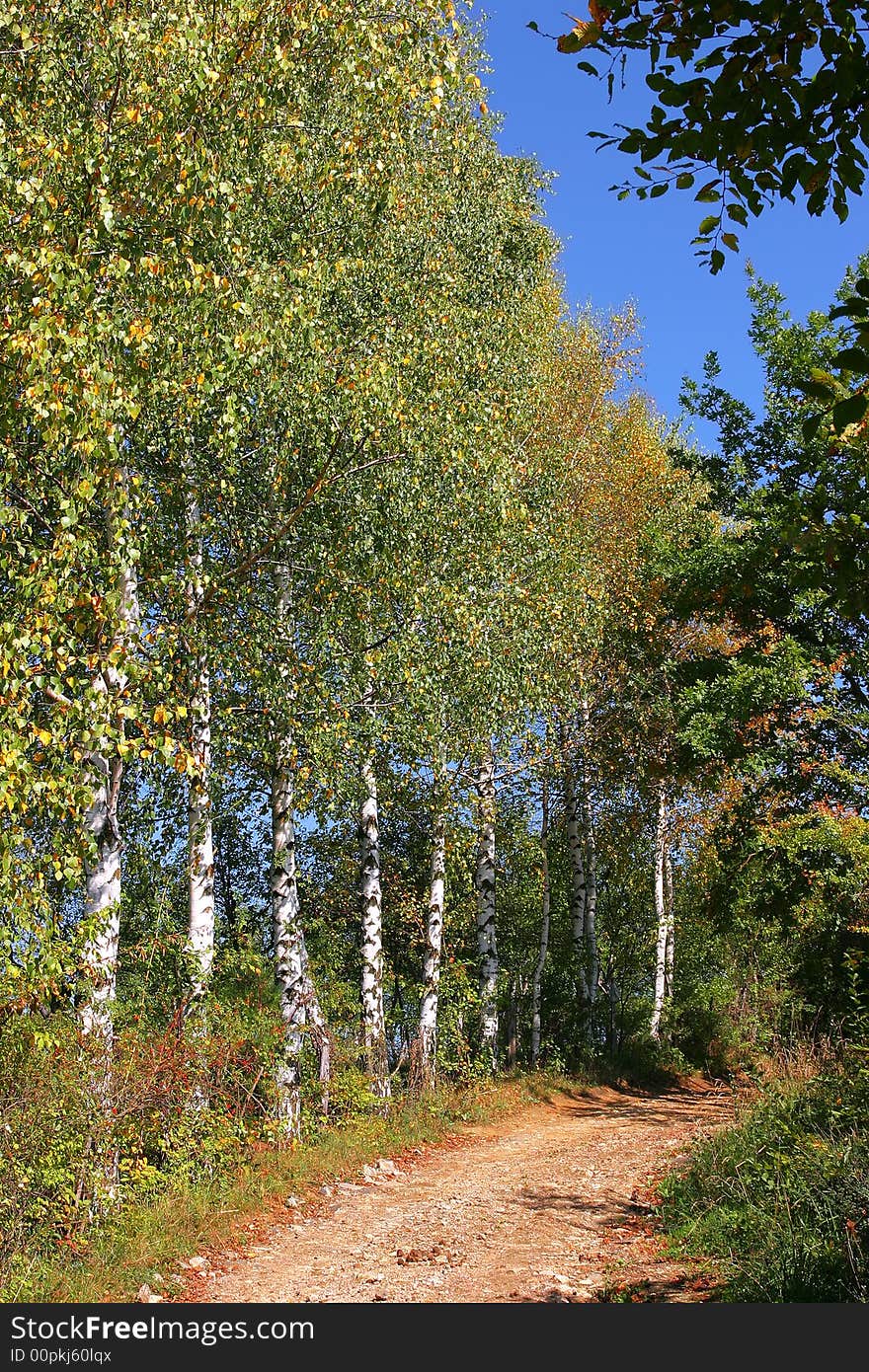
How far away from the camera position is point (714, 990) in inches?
860

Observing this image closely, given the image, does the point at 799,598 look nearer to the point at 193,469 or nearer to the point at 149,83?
the point at 193,469

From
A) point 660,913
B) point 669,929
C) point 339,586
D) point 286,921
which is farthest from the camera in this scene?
point 669,929

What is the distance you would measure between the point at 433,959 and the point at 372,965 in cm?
213

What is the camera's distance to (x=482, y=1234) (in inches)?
359

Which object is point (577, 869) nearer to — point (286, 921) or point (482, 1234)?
point (286, 921)

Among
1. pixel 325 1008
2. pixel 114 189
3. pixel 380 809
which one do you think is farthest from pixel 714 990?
pixel 114 189

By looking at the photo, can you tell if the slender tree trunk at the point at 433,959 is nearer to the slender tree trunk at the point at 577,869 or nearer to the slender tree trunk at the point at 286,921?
the slender tree trunk at the point at 286,921

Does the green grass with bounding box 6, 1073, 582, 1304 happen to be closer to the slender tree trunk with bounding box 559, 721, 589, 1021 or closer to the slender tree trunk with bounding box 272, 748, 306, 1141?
the slender tree trunk with bounding box 272, 748, 306, 1141

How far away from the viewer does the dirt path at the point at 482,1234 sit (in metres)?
7.40

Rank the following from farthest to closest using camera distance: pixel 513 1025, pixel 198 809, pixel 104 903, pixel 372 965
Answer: pixel 513 1025
pixel 372 965
pixel 198 809
pixel 104 903

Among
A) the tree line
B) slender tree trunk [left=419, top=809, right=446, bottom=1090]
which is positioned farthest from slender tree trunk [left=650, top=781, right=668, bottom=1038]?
slender tree trunk [left=419, top=809, right=446, bottom=1090]

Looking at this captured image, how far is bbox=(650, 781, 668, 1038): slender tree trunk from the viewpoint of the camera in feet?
71.8

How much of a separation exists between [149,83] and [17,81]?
1.00 metres

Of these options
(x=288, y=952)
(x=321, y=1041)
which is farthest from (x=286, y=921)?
(x=321, y=1041)
